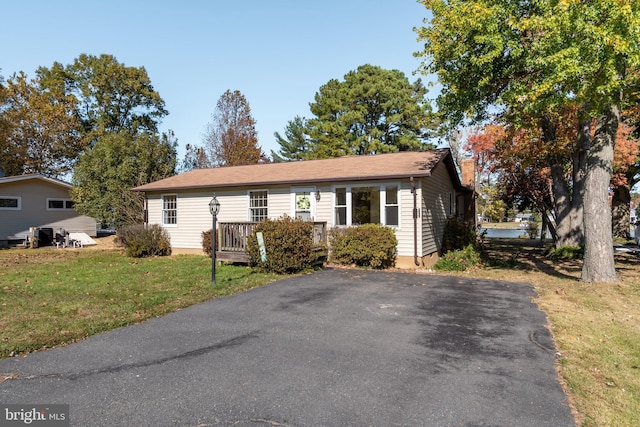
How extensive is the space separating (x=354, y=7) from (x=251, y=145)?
A: 65.7ft

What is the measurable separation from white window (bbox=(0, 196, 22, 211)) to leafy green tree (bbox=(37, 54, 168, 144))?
49.6 ft

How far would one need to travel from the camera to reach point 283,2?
13.6 meters

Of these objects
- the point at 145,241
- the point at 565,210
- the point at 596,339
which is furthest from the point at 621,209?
the point at 145,241

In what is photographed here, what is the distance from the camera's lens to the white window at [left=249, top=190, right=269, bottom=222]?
15.1 metres

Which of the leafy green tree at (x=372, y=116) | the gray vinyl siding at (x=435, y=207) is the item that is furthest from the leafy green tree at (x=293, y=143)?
the gray vinyl siding at (x=435, y=207)

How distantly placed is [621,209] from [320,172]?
77.1 feet

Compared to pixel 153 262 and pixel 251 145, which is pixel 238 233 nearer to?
pixel 153 262

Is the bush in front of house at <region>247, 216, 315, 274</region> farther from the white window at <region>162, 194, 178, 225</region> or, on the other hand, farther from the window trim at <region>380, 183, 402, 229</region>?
the white window at <region>162, 194, 178, 225</region>

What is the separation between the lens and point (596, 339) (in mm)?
5164

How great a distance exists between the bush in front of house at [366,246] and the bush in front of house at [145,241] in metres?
8.43

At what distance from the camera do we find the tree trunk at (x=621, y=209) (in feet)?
80.7

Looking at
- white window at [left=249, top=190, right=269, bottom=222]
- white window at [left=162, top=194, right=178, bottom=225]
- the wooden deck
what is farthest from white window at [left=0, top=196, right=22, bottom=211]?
the wooden deck

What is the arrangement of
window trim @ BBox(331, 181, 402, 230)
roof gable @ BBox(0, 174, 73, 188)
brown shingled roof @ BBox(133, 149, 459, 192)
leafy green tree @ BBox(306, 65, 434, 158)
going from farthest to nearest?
leafy green tree @ BBox(306, 65, 434, 158) < roof gable @ BBox(0, 174, 73, 188) < brown shingled roof @ BBox(133, 149, 459, 192) < window trim @ BBox(331, 181, 402, 230)

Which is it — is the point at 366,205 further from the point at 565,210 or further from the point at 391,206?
the point at 565,210
